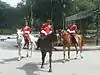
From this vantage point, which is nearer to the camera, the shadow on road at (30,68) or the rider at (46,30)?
the shadow on road at (30,68)

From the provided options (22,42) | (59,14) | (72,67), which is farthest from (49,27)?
(59,14)

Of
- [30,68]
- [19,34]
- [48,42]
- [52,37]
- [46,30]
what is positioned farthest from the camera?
[19,34]

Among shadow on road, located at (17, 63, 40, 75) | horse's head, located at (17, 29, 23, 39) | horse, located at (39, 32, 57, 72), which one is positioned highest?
horse's head, located at (17, 29, 23, 39)

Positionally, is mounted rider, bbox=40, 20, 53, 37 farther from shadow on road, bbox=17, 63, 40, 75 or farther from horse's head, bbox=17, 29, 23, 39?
horse's head, bbox=17, 29, 23, 39

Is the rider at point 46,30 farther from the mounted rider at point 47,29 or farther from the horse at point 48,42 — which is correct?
the horse at point 48,42

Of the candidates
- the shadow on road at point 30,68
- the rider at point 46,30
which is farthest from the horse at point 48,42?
the shadow on road at point 30,68

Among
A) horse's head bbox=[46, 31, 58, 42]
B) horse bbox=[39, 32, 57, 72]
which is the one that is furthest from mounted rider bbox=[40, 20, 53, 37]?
horse's head bbox=[46, 31, 58, 42]

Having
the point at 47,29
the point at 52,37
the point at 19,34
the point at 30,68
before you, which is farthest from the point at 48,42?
the point at 19,34

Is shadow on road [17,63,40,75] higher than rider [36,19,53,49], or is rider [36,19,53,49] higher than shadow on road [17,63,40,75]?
rider [36,19,53,49]

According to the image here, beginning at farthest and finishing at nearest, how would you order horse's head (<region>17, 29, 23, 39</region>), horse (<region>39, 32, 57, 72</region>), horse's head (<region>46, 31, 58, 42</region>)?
horse's head (<region>17, 29, 23, 39</region>)
horse (<region>39, 32, 57, 72</region>)
horse's head (<region>46, 31, 58, 42</region>)

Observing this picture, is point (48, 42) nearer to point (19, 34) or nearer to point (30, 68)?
point (30, 68)

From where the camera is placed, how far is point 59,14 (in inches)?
2778

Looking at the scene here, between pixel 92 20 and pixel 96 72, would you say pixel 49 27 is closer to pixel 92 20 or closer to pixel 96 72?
pixel 96 72

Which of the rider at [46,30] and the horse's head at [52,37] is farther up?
the rider at [46,30]
